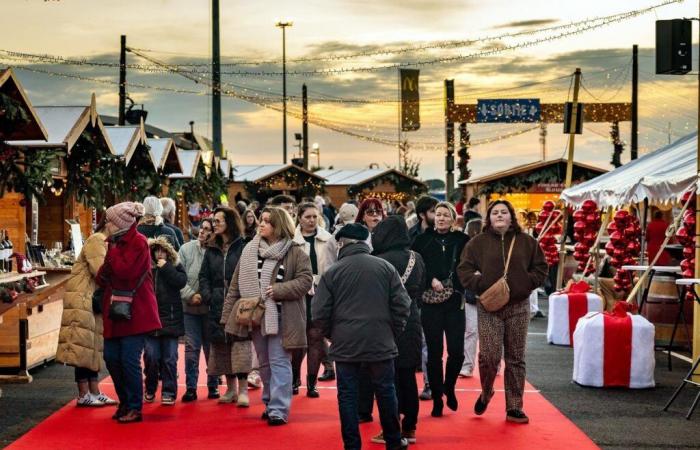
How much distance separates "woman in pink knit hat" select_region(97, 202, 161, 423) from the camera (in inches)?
362

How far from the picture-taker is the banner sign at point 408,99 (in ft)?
126

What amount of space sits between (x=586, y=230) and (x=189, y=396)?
9575mm

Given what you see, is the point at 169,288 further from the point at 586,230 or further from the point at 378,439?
the point at 586,230

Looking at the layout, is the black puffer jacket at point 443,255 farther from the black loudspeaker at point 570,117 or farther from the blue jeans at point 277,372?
the black loudspeaker at point 570,117

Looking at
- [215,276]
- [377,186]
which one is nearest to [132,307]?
[215,276]

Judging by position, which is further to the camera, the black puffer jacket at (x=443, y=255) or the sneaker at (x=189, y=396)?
the sneaker at (x=189, y=396)

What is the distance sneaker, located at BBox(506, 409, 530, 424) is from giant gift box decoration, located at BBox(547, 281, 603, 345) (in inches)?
234

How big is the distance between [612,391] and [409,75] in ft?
92.8

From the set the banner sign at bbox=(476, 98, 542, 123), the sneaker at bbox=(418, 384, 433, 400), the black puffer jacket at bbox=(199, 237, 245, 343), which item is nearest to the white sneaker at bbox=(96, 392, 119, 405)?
the black puffer jacket at bbox=(199, 237, 245, 343)

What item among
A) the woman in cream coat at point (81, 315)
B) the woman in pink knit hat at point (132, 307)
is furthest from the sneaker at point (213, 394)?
the woman in pink knit hat at point (132, 307)

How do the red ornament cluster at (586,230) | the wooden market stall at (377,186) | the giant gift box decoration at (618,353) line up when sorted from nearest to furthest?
the giant gift box decoration at (618,353) → the red ornament cluster at (586,230) → the wooden market stall at (377,186)

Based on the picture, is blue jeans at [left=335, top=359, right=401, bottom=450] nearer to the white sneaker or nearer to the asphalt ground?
the asphalt ground

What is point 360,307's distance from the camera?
747 cm

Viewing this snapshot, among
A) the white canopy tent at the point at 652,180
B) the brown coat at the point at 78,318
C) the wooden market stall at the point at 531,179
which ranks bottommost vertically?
the brown coat at the point at 78,318
